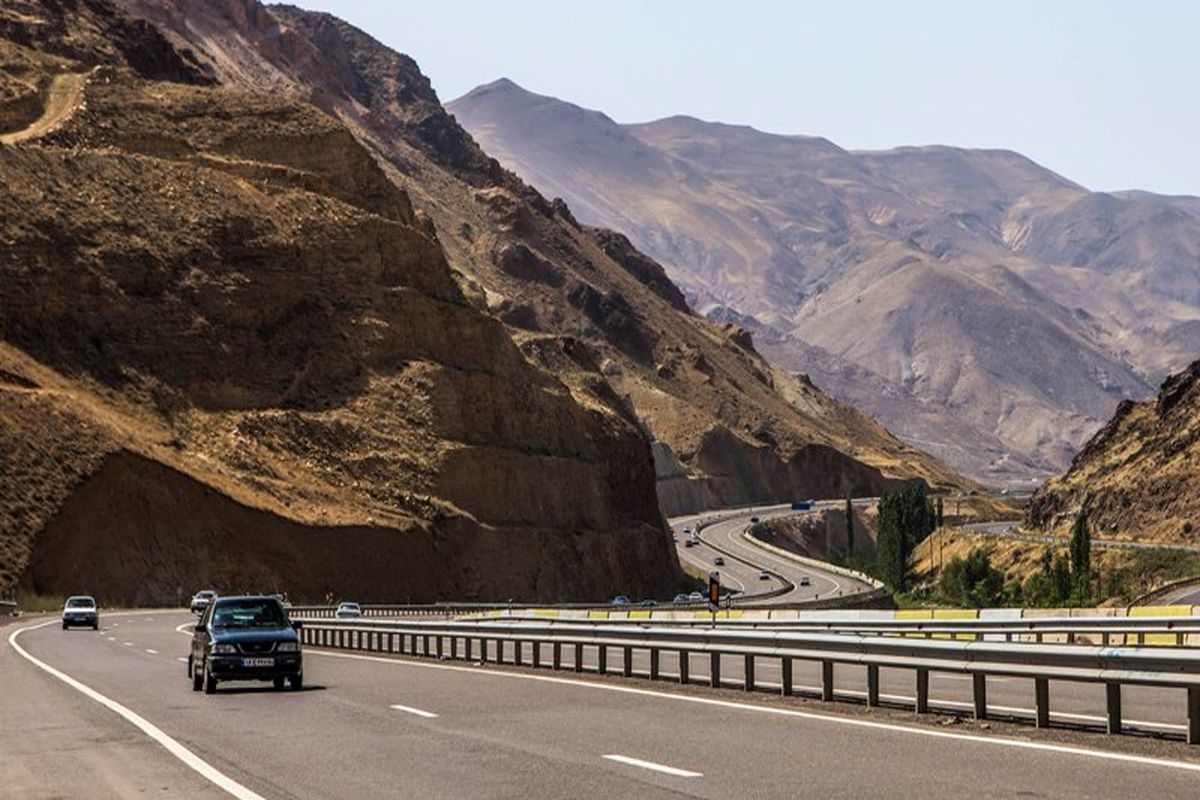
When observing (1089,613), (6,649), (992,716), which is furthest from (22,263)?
(992,716)

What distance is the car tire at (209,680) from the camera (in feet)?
91.6

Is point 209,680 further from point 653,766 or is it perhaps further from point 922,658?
point 653,766

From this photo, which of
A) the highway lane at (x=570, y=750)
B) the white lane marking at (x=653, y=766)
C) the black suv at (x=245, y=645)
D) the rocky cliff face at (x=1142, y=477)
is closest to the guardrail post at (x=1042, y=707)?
the highway lane at (x=570, y=750)

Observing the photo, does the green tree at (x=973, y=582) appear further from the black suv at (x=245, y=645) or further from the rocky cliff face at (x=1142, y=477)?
the black suv at (x=245, y=645)

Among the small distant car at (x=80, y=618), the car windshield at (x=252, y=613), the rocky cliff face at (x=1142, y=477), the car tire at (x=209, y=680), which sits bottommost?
the car tire at (x=209, y=680)

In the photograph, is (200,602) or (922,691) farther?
(200,602)

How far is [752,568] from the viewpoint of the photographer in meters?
152

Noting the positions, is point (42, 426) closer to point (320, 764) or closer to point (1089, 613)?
point (1089, 613)

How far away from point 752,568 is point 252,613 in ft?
405

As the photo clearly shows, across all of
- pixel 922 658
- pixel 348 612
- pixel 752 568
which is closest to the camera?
pixel 922 658

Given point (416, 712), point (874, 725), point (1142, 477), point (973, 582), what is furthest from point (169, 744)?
point (1142, 477)

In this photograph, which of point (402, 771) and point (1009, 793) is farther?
point (402, 771)

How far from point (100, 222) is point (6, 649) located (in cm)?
6685

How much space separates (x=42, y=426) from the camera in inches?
3597
